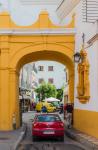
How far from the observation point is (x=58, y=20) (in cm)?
3634

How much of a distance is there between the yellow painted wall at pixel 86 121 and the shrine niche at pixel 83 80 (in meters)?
0.79

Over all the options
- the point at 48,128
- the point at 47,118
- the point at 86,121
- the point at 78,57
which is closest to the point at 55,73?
the point at 78,57

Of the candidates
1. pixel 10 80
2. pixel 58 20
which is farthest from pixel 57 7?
pixel 10 80

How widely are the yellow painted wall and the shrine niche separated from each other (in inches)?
31.0

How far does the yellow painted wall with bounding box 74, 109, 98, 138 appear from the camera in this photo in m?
23.2

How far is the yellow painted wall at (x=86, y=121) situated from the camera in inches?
914

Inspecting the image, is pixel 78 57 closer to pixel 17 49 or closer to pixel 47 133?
pixel 47 133

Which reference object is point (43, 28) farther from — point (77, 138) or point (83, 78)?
point (77, 138)

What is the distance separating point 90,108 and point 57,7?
489 inches

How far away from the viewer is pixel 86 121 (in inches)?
1019

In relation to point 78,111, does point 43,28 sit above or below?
above

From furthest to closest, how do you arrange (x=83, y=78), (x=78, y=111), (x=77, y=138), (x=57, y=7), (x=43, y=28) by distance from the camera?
1. (x=57, y=7)
2. (x=43, y=28)
3. (x=78, y=111)
4. (x=83, y=78)
5. (x=77, y=138)

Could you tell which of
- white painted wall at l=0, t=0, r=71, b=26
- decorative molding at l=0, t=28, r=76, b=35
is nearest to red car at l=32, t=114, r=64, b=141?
decorative molding at l=0, t=28, r=76, b=35

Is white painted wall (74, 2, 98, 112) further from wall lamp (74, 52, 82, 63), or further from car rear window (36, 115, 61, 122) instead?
car rear window (36, 115, 61, 122)
